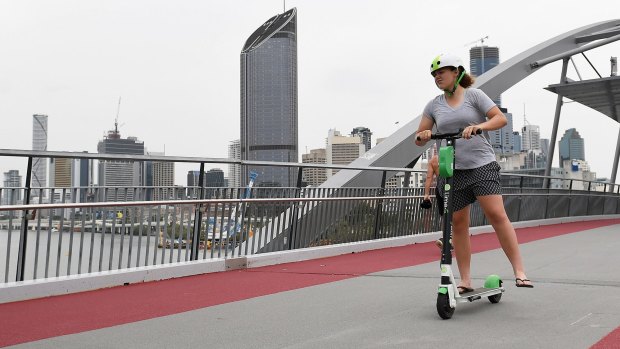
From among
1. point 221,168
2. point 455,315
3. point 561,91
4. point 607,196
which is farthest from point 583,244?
point 561,91

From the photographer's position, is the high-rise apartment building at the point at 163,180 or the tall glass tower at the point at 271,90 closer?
the high-rise apartment building at the point at 163,180

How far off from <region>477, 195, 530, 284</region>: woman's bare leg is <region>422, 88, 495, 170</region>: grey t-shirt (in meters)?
0.28

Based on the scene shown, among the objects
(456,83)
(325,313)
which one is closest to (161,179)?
(325,313)

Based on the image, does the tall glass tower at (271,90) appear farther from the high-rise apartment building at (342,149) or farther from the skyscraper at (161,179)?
the skyscraper at (161,179)

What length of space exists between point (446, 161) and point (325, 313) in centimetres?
143

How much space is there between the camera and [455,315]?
4.80m

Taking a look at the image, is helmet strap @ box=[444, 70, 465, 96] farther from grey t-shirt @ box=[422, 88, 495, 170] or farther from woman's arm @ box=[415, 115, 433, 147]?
woman's arm @ box=[415, 115, 433, 147]

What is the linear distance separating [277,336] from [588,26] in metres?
29.8

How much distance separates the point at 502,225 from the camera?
16.9 ft

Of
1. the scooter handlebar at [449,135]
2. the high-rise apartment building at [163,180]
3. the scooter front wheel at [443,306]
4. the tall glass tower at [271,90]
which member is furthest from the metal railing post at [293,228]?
the tall glass tower at [271,90]

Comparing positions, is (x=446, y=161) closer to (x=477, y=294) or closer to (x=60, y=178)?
(x=477, y=294)

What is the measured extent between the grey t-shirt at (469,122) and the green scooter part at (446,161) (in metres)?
0.32

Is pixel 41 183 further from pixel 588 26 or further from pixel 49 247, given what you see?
pixel 588 26

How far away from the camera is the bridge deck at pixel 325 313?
13.6 ft
